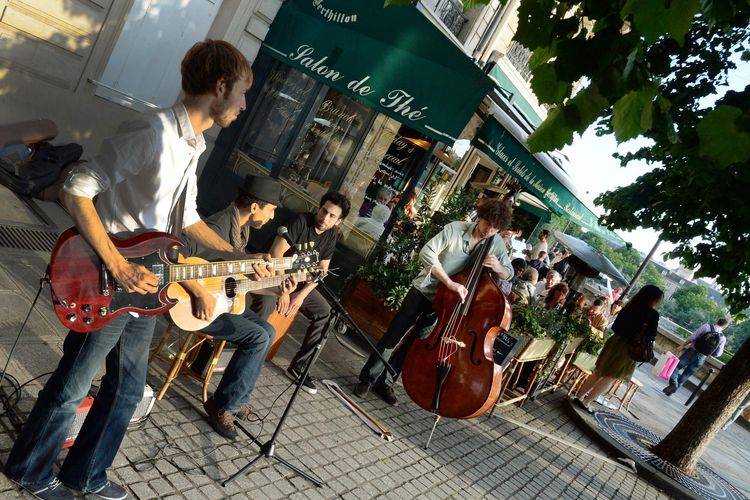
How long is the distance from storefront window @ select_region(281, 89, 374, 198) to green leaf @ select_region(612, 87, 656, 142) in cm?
657

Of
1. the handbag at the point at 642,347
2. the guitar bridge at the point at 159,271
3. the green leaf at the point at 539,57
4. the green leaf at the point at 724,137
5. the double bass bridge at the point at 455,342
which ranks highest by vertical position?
the green leaf at the point at 539,57

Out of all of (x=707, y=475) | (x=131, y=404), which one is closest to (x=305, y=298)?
(x=131, y=404)

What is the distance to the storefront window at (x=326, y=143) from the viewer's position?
29.5ft

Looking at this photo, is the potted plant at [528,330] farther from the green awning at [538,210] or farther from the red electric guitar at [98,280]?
the green awning at [538,210]

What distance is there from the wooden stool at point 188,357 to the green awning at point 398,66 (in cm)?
374

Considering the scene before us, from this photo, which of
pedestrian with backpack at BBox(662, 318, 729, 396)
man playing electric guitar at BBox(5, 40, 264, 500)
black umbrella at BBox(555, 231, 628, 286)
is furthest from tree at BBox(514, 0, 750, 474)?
pedestrian with backpack at BBox(662, 318, 729, 396)

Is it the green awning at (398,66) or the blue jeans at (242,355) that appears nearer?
the blue jeans at (242,355)

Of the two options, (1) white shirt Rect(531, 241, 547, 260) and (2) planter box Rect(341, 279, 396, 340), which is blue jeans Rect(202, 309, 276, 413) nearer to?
(2) planter box Rect(341, 279, 396, 340)

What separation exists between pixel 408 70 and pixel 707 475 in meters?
7.29

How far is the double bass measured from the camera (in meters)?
4.84

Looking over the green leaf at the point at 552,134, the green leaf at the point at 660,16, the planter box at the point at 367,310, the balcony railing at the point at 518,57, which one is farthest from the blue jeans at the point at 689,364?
the green leaf at the point at 660,16

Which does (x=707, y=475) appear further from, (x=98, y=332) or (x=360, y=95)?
(x=98, y=332)

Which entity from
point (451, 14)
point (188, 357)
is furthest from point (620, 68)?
point (451, 14)

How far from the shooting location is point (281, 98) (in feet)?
28.7
